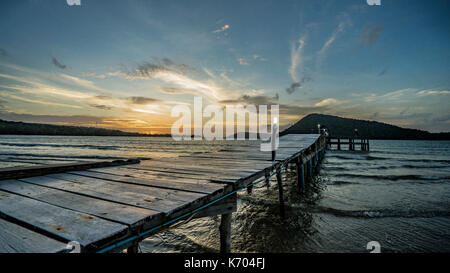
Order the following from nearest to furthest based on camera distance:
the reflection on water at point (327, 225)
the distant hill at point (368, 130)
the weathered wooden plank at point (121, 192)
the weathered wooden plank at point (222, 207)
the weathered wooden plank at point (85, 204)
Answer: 1. the weathered wooden plank at point (85, 204)
2. the weathered wooden plank at point (121, 192)
3. the weathered wooden plank at point (222, 207)
4. the reflection on water at point (327, 225)
5. the distant hill at point (368, 130)

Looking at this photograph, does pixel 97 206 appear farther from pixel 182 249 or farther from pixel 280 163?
pixel 280 163

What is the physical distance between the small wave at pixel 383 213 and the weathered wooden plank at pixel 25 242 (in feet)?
26.1

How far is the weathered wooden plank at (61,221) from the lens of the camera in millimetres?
1484

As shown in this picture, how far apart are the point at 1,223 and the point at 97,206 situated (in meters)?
0.70

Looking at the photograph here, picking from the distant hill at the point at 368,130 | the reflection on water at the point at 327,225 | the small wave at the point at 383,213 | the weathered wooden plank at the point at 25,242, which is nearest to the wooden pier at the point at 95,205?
the weathered wooden plank at the point at 25,242

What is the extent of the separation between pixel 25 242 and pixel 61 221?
344mm

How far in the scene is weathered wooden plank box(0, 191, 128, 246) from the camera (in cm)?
148

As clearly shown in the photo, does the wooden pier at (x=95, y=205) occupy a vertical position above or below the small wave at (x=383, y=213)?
above

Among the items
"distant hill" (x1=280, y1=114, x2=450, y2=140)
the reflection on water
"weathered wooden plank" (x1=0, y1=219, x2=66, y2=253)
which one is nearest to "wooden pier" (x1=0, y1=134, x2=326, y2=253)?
"weathered wooden plank" (x1=0, y1=219, x2=66, y2=253)

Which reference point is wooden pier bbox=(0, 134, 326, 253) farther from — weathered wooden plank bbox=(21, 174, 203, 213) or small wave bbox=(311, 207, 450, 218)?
small wave bbox=(311, 207, 450, 218)

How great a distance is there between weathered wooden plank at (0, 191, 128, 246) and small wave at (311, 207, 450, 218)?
762 centimetres

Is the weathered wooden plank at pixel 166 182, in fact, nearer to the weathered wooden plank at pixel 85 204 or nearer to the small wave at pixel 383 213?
the weathered wooden plank at pixel 85 204

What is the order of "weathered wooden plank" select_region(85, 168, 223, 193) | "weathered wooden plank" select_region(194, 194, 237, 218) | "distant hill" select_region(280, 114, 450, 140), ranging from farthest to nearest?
"distant hill" select_region(280, 114, 450, 140) → "weathered wooden plank" select_region(194, 194, 237, 218) → "weathered wooden plank" select_region(85, 168, 223, 193)

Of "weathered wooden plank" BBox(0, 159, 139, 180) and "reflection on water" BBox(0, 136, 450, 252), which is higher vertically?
"weathered wooden plank" BBox(0, 159, 139, 180)
